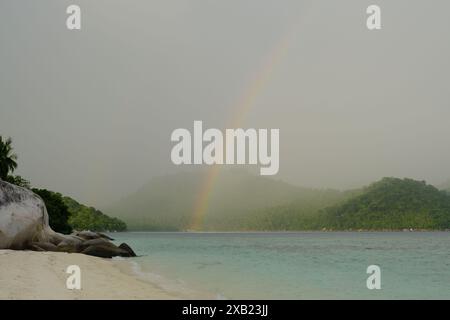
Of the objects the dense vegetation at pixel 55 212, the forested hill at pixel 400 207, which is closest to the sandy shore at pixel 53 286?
the dense vegetation at pixel 55 212

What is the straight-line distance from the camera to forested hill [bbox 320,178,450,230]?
575ft

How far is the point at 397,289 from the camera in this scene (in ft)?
85.7

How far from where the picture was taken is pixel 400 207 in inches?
7283

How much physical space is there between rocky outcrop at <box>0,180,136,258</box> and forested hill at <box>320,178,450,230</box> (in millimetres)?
161091

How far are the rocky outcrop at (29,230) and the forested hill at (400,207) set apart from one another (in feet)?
529

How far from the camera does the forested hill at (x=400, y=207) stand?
175m

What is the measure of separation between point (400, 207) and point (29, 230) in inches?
6913

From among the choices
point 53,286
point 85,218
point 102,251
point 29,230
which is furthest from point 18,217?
point 85,218

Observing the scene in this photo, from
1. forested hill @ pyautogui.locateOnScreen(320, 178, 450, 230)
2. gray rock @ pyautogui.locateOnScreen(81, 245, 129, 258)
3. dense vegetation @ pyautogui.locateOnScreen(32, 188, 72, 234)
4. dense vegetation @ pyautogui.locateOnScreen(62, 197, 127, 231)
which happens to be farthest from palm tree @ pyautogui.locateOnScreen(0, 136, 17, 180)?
forested hill @ pyautogui.locateOnScreen(320, 178, 450, 230)

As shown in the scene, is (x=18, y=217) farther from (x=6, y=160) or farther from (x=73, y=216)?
(x=73, y=216)
